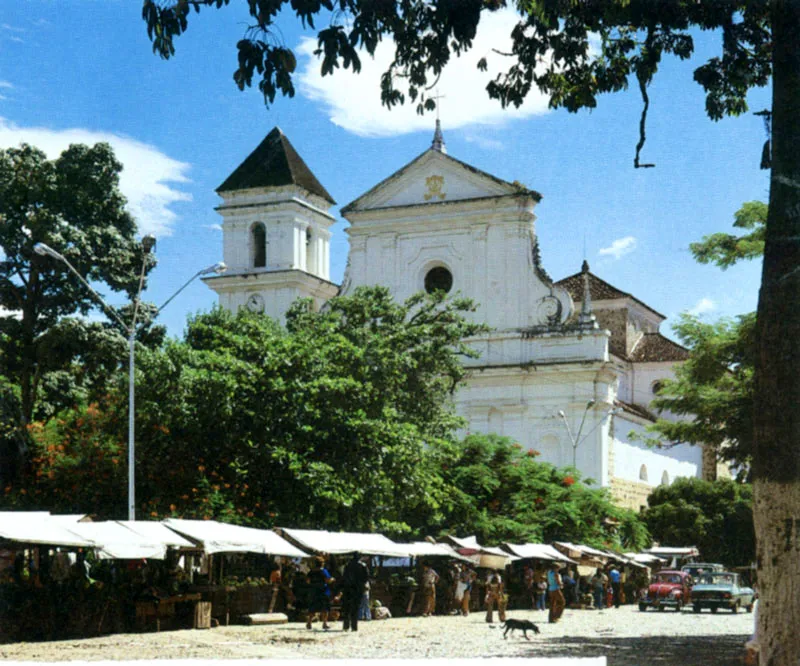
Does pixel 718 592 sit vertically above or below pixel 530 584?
below

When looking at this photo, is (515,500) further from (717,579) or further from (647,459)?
(647,459)

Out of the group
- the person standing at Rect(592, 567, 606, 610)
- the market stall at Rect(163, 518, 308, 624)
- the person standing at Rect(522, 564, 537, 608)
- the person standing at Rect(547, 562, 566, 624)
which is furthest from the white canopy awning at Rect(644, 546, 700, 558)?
the market stall at Rect(163, 518, 308, 624)

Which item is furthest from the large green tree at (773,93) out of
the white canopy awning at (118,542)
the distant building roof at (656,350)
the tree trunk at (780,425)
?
the distant building roof at (656,350)

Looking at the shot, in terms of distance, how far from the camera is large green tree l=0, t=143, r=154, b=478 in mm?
32906

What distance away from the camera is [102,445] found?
3097 centimetres

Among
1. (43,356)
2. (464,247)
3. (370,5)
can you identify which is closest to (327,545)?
(43,356)

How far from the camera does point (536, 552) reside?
3675cm

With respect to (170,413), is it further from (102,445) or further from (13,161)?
(13,161)

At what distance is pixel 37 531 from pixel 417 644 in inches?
242

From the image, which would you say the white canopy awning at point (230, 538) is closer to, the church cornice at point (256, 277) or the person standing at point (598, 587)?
the person standing at point (598, 587)

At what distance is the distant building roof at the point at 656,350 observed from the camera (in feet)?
234

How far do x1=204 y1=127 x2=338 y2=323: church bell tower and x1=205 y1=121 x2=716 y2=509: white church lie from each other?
2.2 inches

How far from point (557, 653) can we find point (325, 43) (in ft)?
38.0

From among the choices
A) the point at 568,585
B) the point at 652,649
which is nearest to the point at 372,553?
the point at 652,649
